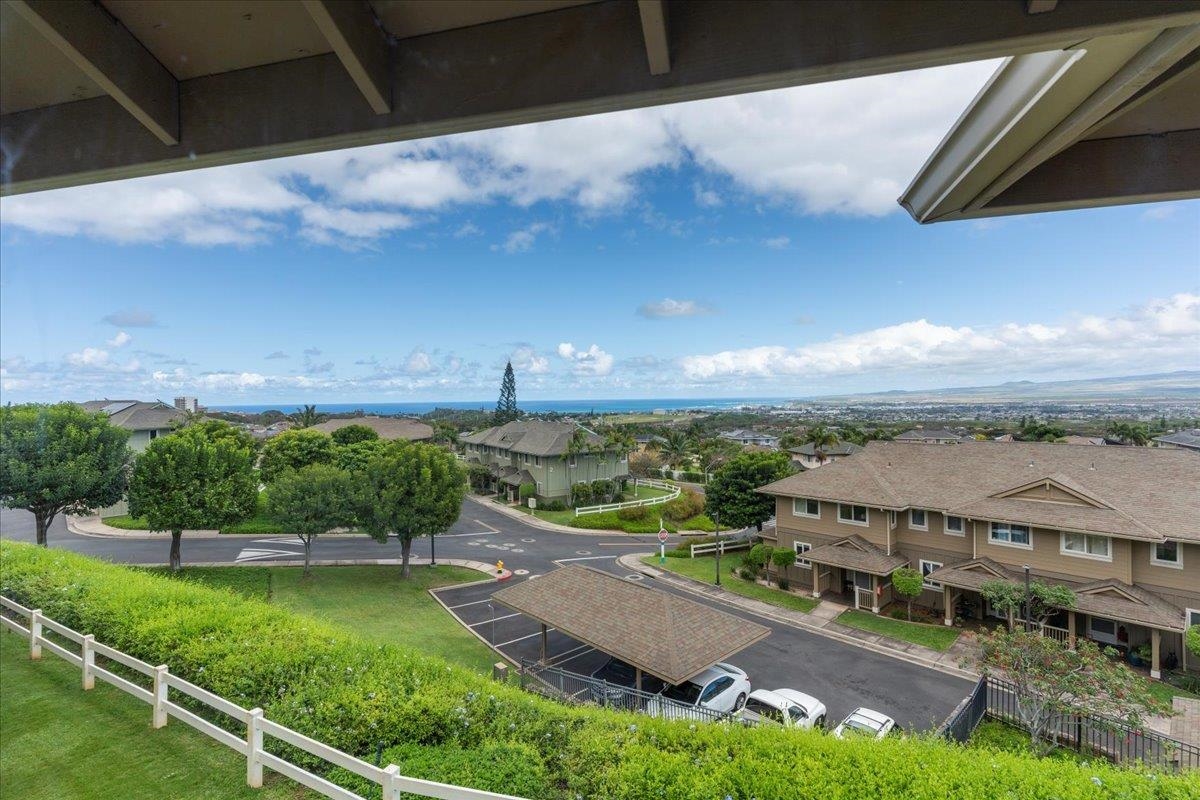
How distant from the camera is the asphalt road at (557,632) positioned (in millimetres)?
13086

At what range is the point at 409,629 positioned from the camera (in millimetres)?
16688

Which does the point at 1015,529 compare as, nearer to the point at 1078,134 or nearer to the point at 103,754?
the point at 1078,134

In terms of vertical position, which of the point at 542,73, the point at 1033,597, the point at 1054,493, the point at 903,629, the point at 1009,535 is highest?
the point at 542,73

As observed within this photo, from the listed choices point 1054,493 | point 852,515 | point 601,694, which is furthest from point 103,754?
point 1054,493

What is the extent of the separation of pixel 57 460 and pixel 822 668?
28.6 meters

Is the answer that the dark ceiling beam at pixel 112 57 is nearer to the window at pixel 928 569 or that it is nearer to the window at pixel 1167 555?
the window at pixel 1167 555

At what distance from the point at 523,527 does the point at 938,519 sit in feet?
71.1

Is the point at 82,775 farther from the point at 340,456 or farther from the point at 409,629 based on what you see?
the point at 340,456

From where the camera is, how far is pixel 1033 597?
49.2 ft

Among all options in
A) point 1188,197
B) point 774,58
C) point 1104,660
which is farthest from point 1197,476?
point 774,58

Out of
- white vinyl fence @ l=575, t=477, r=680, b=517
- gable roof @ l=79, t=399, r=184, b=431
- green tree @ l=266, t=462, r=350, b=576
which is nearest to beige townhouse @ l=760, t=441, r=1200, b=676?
white vinyl fence @ l=575, t=477, r=680, b=517

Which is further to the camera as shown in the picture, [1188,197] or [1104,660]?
[1104,660]

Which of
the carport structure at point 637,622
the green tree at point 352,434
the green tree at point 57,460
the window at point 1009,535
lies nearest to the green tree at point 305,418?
the green tree at point 352,434

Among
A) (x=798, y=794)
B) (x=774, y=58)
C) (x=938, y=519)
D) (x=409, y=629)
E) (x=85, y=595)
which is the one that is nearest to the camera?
(x=774, y=58)
